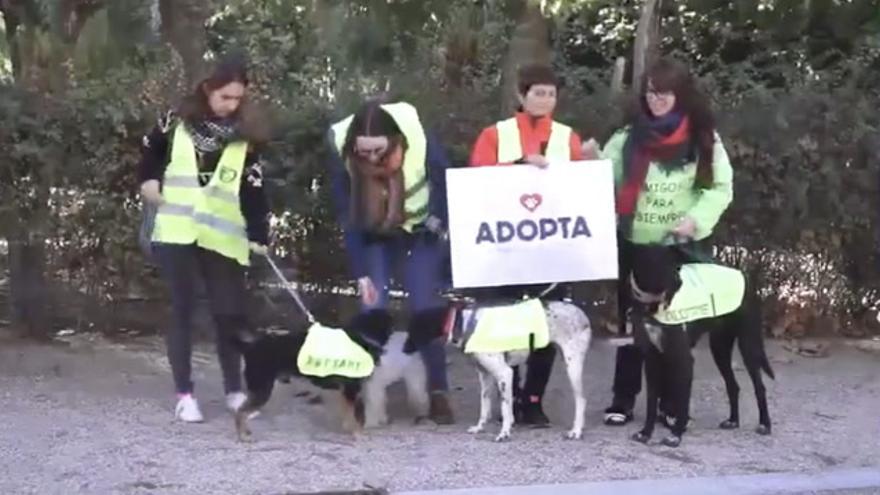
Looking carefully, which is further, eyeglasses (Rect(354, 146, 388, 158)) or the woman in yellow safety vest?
the woman in yellow safety vest

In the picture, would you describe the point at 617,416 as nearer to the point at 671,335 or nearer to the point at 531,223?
the point at 671,335

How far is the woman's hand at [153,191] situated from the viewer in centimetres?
680

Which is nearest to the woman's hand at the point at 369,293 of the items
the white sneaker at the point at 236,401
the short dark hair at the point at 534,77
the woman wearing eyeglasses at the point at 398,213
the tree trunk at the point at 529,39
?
the woman wearing eyeglasses at the point at 398,213

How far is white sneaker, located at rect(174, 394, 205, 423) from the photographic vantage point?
23.3 ft

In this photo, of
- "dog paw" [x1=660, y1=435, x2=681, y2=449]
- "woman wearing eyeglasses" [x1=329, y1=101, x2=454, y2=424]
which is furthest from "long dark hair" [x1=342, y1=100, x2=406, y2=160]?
"dog paw" [x1=660, y1=435, x2=681, y2=449]

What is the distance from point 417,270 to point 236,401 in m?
1.13

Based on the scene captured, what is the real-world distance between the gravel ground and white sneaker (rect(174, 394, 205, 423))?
0.07 metres

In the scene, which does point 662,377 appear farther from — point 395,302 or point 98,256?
point 98,256

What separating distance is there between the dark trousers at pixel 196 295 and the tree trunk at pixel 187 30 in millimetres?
2206

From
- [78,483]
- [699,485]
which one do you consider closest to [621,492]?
[699,485]

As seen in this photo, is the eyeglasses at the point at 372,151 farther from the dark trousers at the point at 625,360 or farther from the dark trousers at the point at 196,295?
the dark trousers at the point at 625,360

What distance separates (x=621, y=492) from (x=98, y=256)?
4009 millimetres

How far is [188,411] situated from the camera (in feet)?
23.4

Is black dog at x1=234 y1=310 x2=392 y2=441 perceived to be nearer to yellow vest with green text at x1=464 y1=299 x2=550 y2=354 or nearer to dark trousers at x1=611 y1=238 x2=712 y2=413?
yellow vest with green text at x1=464 y1=299 x2=550 y2=354
